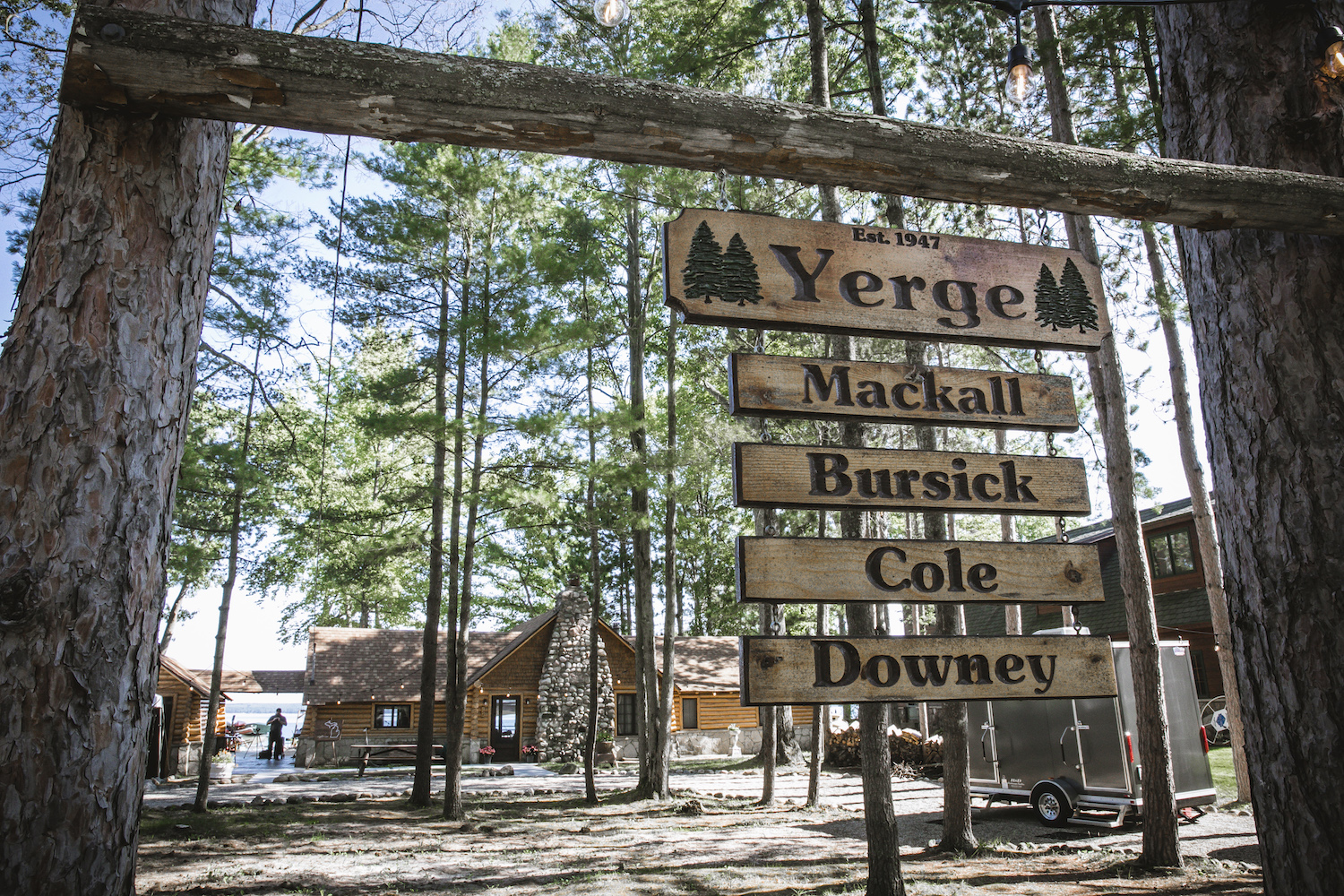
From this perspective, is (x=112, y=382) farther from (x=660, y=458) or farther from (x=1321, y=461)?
(x=660, y=458)

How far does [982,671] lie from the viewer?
314 centimetres

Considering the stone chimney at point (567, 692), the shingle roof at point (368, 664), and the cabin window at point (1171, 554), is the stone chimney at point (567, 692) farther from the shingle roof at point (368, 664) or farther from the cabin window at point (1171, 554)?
the cabin window at point (1171, 554)

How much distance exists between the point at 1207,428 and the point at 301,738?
27.7 m

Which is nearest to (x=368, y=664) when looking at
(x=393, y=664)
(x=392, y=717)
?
(x=393, y=664)

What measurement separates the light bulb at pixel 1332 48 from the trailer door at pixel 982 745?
32.9 feet

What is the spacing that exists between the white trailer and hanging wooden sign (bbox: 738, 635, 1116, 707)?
7055mm

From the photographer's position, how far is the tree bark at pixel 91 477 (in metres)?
2.02

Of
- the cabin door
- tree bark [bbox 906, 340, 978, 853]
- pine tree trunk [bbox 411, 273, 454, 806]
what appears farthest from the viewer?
the cabin door

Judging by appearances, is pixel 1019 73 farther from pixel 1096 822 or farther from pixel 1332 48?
pixel 1096 822

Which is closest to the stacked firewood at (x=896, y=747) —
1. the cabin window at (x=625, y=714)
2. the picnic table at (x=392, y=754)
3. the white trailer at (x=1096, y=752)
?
the white trailer at (x=1096, y=752)

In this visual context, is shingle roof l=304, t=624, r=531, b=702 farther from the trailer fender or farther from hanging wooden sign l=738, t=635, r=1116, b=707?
hanging wooden sign l=738, t=635, r=1116, b=707

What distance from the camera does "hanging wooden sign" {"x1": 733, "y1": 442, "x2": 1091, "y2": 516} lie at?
10.00 ft

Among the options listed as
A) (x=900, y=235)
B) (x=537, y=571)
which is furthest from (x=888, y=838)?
(x=537, y=571)

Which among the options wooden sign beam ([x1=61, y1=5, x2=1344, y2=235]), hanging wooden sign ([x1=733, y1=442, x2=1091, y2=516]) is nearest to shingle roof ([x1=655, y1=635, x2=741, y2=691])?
hanging wooden sign ([x1=733, y1=442, x2=1091, y2=516])
